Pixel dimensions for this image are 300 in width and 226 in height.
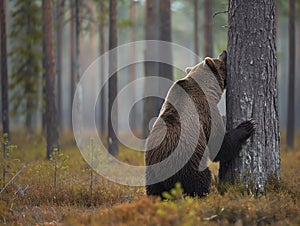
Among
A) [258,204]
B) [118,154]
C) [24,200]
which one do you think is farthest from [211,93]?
[118,154]

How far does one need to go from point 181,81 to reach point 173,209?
314 cm

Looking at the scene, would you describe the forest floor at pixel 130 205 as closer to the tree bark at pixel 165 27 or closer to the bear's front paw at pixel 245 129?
the bear's front paw at pixel 245 129

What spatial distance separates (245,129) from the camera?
8.01 m

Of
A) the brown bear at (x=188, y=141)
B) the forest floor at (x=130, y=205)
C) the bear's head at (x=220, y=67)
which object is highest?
the bear's head at (x=220, y=67)

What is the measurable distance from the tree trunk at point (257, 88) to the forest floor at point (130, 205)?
414 mm

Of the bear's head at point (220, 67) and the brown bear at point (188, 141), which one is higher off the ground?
the bear's head at point (220, 67)

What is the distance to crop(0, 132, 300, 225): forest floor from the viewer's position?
20.4 feet

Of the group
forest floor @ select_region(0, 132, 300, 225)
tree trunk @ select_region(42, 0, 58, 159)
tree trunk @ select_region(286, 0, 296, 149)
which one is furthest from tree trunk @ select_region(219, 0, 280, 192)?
tree trunk @ select_region(286, 0, 296, 149)

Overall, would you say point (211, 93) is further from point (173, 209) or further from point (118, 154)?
point (118, 154)

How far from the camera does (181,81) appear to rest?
847 centimetres

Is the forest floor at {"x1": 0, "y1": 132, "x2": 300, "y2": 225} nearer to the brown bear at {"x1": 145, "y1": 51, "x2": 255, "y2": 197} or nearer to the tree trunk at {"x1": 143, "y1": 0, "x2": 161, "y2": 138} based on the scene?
the brown bear at {"x1": 145, "y1": 51, "x2": 255, "y2": 197}

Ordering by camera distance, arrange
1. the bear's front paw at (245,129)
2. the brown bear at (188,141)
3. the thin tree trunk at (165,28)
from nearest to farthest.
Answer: the brown bear at (188,141), the bear's front paw at (245,129), the thin tree trunk at (165,28)

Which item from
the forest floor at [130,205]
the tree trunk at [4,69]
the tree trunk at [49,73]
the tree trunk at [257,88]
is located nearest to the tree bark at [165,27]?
the tree trunk at [49,73]

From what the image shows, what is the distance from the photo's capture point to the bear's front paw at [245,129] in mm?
8000
